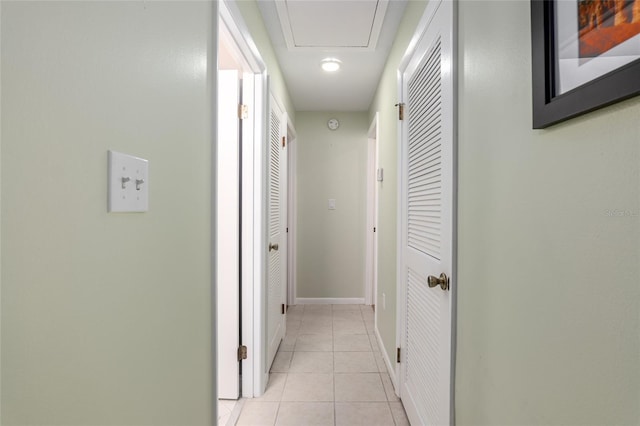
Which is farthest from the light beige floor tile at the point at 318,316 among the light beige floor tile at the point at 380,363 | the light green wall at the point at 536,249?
the light green wall at the point at 536,249

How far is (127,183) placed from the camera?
706 mm

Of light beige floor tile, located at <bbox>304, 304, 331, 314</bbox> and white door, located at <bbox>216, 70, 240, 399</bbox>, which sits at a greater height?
white door, located at <bbox>216, 70, 240, 399</bbox>

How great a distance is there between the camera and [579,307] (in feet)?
1.92

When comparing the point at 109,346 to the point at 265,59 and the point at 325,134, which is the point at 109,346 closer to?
the point at 265,59

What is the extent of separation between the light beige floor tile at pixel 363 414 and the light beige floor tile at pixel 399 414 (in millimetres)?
24

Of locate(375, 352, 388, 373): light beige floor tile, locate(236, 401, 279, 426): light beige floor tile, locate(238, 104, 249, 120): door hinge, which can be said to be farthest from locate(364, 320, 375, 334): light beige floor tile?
locate(238, 104, 249, 120): door hinge

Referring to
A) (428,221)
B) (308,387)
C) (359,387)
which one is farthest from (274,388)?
(428,221)

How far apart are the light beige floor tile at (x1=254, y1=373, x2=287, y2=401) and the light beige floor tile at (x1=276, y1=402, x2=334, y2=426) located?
0.10m

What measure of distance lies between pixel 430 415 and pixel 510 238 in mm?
1033

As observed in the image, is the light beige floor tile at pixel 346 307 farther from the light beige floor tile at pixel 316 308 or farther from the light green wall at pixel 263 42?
the light green wall at pixel 263 42

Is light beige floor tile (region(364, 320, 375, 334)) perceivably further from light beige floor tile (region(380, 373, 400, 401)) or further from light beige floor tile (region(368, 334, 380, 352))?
light beige floor tile (region(380, 373, 400, 401))

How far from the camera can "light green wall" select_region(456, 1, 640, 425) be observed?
0.50m

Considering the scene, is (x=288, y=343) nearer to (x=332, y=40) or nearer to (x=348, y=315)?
(x=348, y=315)

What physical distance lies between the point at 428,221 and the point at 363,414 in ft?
3.98
